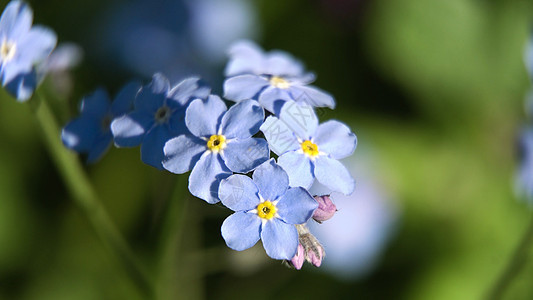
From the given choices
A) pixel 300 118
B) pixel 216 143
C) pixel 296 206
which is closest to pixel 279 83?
pixel 300 118

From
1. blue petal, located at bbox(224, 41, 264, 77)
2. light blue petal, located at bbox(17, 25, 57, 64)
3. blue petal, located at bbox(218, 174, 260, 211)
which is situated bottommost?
blue petal, located at bbox(218, 174, 260, 211)

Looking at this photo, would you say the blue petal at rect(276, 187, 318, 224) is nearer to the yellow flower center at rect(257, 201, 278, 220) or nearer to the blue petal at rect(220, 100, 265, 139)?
the yellow flower center at rect(257, 201, 278, 220)

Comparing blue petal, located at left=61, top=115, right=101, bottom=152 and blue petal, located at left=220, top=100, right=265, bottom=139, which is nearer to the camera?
blue petal, located at left=220, top=100, right=265, bottom=139

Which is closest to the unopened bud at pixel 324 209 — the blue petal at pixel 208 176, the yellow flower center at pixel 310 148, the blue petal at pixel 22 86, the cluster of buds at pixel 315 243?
the cluster of buds at pixel 315 243

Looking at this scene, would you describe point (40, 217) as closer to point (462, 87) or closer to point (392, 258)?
point (392, 258)

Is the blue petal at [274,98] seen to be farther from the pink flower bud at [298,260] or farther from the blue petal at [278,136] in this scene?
the pink flower bud at [298,260]

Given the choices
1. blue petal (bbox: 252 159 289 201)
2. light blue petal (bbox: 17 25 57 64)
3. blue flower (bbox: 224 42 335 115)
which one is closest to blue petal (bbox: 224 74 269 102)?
blue flower (bbox: 224 42 335 115)

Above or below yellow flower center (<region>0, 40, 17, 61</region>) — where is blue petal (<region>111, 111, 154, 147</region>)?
below

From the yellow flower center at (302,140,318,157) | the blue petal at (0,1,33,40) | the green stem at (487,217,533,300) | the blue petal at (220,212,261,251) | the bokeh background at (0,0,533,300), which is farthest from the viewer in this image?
the bokeh background at (0,0,533,300)

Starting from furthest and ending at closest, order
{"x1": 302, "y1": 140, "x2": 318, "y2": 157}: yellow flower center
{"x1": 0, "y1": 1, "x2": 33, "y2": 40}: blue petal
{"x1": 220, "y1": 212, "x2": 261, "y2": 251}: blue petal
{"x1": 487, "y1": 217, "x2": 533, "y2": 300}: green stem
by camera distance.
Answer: {"x1": 487, "y1": 217, "x2": 533, "y2": 300}: green stem → {"x1": 0, "y1": 1, "x2": 33, "y2": 40}: blue petal → {"x1": 302, "y1": 140, "x2": 318, "y2": 157}: yellow flower center → {"x1": 220, "y1": 212, "x2": 261, "y2": 251}: blue petal
